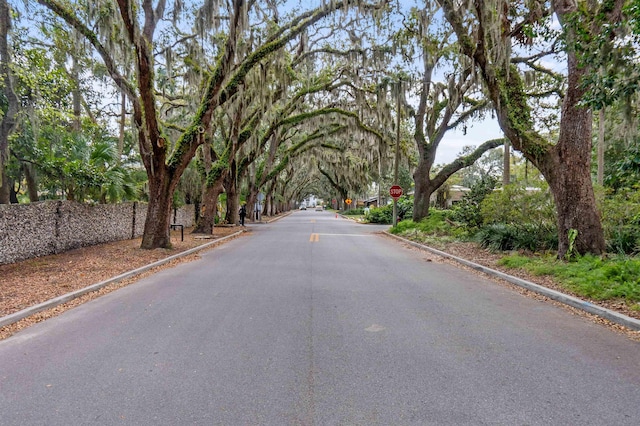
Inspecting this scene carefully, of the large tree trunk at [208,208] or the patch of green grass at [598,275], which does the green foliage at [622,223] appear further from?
the large tree trunk at [208,208]

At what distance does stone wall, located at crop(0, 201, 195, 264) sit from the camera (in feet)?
30.8

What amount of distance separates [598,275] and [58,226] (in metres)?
13.1

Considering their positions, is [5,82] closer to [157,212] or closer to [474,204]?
[157,212]

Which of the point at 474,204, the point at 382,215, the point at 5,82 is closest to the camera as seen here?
the point at 5,82

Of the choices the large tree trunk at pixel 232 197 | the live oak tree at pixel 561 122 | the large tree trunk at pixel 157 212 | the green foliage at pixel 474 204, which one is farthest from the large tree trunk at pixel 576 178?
the large tree trunk at pixel 232 197

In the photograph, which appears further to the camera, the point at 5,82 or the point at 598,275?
the point at 5,82

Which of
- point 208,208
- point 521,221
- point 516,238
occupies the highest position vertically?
point 208,208

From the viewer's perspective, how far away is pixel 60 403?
3088mm

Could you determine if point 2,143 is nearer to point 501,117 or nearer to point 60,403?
point 60,403

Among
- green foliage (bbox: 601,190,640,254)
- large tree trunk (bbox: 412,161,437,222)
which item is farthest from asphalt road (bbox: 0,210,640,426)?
large tree trunk (bbox: 412,161,437,222)

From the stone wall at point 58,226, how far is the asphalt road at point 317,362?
482cm

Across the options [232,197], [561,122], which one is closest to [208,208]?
[232,197]

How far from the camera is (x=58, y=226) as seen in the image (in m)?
11.4

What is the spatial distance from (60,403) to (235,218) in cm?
2384
